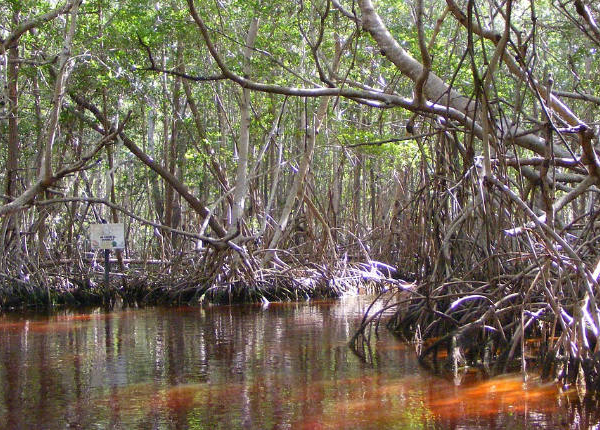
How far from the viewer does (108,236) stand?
12.6 metres

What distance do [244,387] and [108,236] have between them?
737cm

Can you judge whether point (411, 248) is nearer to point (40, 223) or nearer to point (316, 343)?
point (316, 343)

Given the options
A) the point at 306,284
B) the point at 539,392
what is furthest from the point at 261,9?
the point at 539,392

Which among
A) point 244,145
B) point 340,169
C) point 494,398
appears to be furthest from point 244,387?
point 340,169

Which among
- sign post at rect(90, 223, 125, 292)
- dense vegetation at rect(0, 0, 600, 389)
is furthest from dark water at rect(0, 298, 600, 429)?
sign post at rect(90, 223, 125, 292)

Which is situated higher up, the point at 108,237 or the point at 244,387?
the point at 108,237


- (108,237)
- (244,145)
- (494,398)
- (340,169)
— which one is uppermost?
(340,169)

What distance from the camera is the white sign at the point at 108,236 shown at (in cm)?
1259

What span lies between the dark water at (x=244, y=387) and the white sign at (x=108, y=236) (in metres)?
3.51

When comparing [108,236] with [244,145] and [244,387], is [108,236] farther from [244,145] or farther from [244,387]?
[244,387]

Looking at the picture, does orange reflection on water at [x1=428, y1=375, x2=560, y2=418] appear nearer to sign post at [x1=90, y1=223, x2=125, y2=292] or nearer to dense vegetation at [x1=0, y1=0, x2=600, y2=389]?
dense vegetation at [x1=0, y1=0, x2=600, y2=389]

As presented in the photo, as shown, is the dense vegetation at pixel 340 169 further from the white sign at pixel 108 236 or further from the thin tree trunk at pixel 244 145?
the white sign at pixel 108 236

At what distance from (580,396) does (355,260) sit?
36.8 feet

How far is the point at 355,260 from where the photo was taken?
53.5ft
